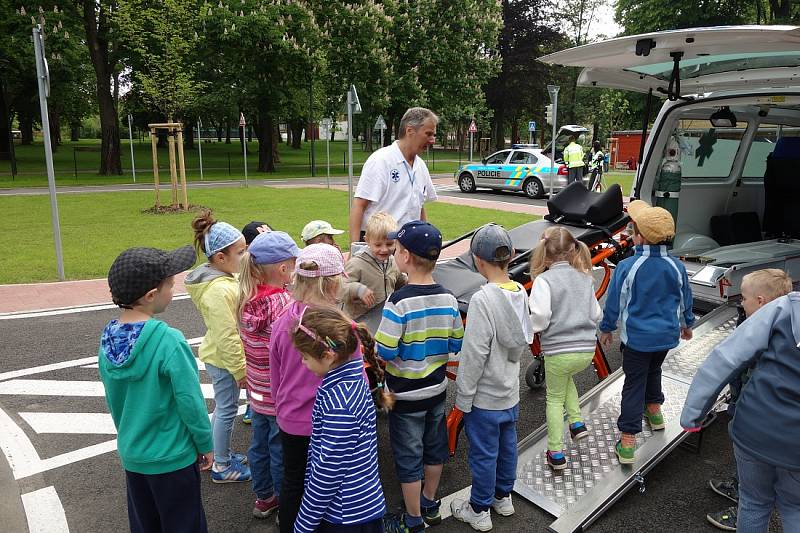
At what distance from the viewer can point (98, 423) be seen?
4438 mm

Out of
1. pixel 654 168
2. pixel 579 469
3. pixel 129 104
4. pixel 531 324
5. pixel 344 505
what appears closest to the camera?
pixel 344 505

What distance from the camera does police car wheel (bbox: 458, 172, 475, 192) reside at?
23.0 m

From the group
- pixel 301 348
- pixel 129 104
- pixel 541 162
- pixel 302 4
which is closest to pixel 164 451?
pixel 301 348

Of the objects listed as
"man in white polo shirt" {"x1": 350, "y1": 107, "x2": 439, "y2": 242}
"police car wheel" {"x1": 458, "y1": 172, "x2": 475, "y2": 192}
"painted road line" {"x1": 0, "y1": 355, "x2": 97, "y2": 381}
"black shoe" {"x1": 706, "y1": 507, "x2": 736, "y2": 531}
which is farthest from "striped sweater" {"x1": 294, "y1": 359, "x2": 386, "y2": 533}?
"police car wheel" {"x1": 458, "y1": 172, "x2": 475, "y2": 192}

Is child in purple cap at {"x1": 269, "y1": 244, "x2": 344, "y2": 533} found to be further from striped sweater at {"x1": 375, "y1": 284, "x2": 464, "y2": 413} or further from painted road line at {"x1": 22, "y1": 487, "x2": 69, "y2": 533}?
painted road line at {"x1": 22, "y1": 487, "x2": 69, "y2": 533}

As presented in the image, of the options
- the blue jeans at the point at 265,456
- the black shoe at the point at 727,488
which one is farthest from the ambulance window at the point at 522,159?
the blue jeans at the point at 265,456

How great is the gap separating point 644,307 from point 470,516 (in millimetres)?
1577

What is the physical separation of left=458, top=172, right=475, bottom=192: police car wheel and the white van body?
1636 centimetres

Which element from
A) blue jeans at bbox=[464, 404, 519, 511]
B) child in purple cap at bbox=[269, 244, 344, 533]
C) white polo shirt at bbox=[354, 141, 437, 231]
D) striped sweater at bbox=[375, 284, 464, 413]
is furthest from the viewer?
white polo shirt at bbox=[354, 141, 437, 231]

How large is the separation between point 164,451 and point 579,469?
92.4 inches

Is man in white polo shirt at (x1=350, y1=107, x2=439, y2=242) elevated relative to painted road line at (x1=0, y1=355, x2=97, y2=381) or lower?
elevated

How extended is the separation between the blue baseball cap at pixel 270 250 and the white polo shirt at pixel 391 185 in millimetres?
1451

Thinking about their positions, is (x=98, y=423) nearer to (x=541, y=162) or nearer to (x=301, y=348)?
(x=301, y=348)

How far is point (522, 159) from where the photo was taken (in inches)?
845
